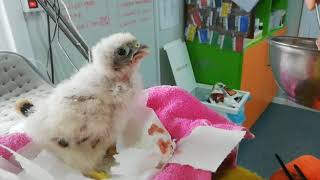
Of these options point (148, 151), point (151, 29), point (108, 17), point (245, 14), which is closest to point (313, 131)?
point (245, 14)

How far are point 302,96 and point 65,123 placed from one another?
50 cm

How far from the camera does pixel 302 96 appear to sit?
0.64 m

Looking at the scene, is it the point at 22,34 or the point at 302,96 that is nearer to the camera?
the point at 302,96

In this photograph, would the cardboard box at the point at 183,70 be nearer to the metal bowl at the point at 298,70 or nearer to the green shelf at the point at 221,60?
the green shelf at the point at 221,60

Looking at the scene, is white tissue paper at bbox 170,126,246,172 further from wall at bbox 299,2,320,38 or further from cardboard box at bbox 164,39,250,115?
wall at bbox 299,2,320,38

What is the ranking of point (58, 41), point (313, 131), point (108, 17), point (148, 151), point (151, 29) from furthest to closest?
point (313, 131), point (151, 29), point (108, 17), point (58, 41), point (148, 151)

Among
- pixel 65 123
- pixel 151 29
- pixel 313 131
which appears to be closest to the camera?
pixel 65 123

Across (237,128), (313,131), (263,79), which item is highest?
(237,128)

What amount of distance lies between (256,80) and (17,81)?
1687 mm

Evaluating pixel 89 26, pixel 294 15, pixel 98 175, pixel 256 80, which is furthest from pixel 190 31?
pixel 98 175

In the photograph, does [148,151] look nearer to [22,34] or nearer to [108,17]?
[22,34]

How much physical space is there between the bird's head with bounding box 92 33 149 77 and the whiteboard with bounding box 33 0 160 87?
699 mm

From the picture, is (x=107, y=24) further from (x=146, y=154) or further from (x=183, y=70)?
(x=146, y=154)

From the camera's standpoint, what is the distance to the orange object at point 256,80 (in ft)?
6.46
